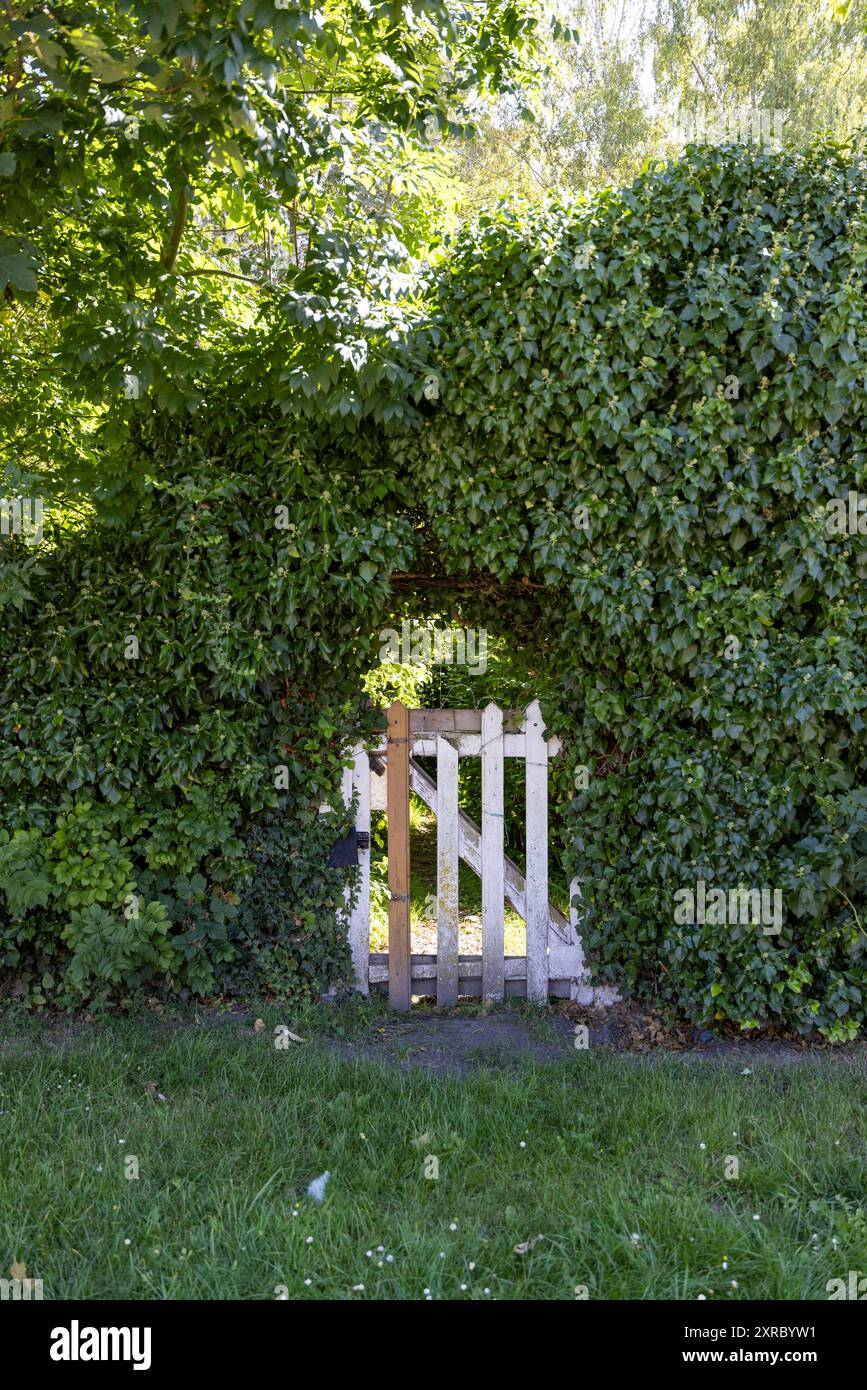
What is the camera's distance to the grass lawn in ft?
9.04

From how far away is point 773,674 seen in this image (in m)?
4.31

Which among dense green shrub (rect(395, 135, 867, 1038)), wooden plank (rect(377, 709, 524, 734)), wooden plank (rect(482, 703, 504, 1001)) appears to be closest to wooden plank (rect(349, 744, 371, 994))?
wooden plank (rect(377, 709, 524, 734))

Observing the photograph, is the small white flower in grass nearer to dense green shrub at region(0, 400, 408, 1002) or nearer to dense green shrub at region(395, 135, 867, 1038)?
dense green shrub at region(0, 400, 408, 1002)

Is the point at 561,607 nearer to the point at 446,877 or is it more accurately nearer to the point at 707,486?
the point at 707,486

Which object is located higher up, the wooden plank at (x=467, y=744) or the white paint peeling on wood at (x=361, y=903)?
the wooden plank at (x=467, y=744)

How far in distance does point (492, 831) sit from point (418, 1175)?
6.96 ft

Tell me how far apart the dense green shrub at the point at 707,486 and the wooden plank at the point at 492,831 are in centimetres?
79

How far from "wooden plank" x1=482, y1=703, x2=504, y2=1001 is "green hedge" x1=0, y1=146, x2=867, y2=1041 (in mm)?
330

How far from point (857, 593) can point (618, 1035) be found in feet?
7.63

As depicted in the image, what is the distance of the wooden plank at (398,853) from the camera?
16.9ft

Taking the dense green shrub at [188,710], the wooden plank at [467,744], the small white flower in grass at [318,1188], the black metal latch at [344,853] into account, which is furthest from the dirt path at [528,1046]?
the wooden plank at [467,744]

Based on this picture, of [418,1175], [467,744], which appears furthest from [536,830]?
[418,1175]

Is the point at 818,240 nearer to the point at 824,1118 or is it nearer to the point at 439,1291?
the point at 824,1118

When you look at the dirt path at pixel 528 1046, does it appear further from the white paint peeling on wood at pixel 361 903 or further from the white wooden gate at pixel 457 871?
the white paint peeling on wood at pixel 361 903
